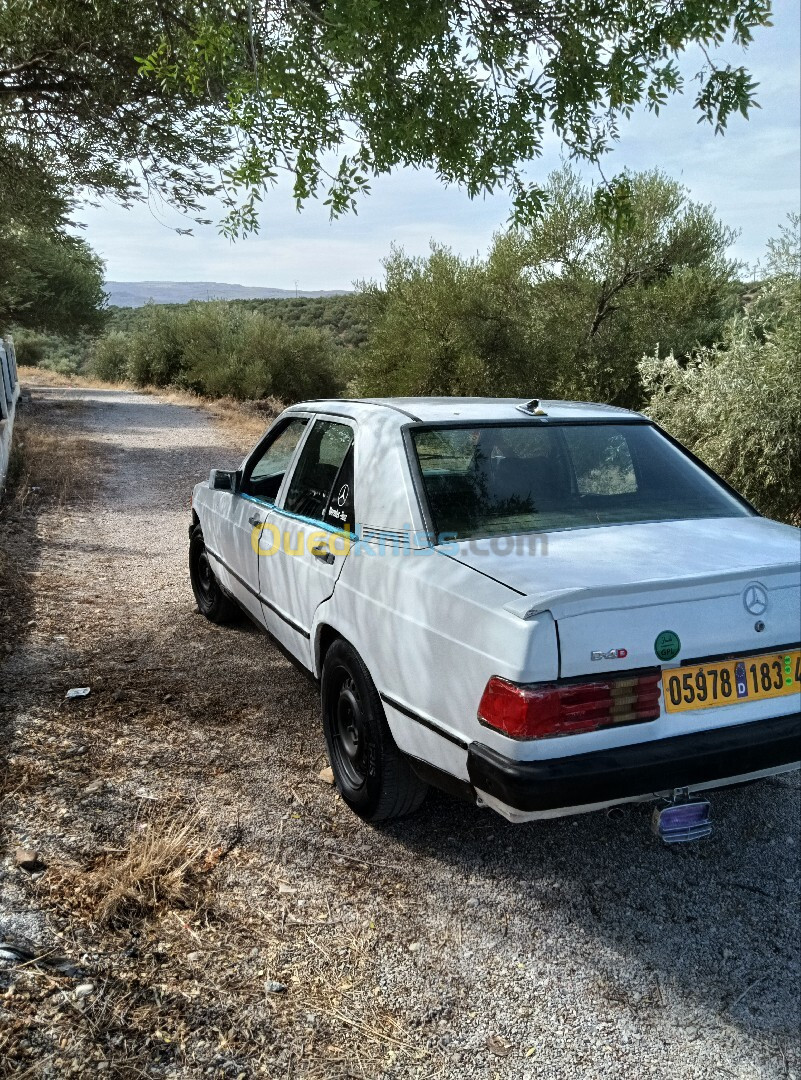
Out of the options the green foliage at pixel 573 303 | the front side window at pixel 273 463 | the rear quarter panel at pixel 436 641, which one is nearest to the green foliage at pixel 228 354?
the green foliage at pixel 573 303

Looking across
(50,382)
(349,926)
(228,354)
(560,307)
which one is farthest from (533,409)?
(50,382)

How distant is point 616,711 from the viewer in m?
2.29

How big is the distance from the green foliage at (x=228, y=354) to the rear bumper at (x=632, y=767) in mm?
29079

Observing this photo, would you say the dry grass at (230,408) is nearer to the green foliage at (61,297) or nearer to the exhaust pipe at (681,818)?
the green foliage at (61,297)

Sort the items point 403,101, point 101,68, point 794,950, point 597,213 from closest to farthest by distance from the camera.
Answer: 1. point 794,950
2. point 403,101
3. point 597,213
4. point 101,68

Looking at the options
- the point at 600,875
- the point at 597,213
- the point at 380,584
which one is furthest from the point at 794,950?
the point at 597,213

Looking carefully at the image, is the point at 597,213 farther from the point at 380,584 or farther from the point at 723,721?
the point at 723,721

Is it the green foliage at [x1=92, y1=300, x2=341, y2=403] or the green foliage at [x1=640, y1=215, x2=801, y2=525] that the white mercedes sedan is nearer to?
the green foliage at [x1=640, y1=215, x2=801, y2=525]

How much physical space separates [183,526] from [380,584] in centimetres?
714

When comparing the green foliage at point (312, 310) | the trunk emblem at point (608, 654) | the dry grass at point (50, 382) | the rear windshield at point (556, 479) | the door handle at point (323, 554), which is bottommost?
the trunk emblem at point (608, 654)

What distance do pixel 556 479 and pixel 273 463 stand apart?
76.8 inches

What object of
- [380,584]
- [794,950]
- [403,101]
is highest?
[403,101]

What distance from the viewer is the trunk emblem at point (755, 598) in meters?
2.45

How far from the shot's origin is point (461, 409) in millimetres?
3584
